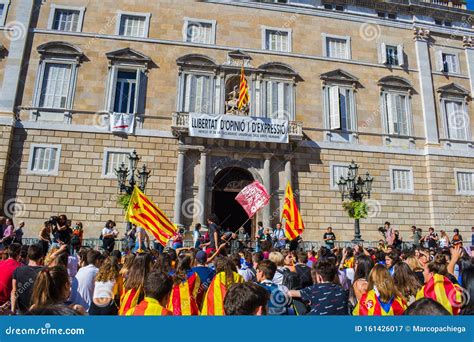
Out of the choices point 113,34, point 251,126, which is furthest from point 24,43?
point 251,126

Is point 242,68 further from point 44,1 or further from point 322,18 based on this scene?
point 44,1

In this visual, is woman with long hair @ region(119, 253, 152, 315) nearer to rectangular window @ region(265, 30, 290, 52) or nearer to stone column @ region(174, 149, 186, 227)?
stone column @ region(174, 149, 186, 227)

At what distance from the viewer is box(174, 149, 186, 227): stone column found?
699 inches

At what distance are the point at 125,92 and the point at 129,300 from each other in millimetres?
17242

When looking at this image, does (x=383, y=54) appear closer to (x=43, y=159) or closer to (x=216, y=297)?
(x=43, y=159)

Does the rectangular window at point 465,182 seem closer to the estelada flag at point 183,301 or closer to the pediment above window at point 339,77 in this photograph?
the pediment above window at point 339,77

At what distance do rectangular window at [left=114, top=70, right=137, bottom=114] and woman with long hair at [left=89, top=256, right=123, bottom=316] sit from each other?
15.7m

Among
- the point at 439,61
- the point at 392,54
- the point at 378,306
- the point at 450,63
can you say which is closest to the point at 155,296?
the point at 378,306

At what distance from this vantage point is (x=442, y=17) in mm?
24359

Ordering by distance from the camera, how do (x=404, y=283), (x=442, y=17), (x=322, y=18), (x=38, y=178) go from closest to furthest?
(x=404, y=283) → (x=38, y=178) → (x=322, y=18) → (x=442, y=17)

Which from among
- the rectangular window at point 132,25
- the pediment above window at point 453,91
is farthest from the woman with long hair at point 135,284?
the pediment above window at point 453,91

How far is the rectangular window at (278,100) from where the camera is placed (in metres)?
20.3

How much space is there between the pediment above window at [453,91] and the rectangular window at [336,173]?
912 cm

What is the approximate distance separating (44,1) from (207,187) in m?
14.6
